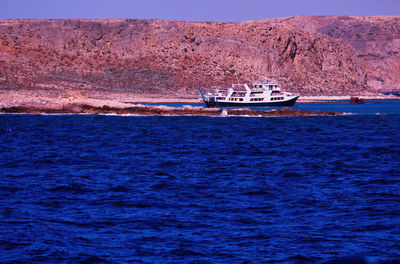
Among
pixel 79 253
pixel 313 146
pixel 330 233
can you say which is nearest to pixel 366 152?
pixel 313 146

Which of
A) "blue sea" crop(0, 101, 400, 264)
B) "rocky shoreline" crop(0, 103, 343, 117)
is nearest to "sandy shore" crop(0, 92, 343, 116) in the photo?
"rocky shoreline" crop(0, 103, 343, 117)

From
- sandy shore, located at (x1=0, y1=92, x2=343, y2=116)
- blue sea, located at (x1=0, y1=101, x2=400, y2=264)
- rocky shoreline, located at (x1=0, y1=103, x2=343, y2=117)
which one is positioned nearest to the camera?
blue sea, located at (x1=0, y1=101, x2=400, y2=264)

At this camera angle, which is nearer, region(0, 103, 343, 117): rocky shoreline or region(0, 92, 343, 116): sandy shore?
region(0, 103, 343, 117): rocky shoreline

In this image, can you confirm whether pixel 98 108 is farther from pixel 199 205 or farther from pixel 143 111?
pixel 199 205

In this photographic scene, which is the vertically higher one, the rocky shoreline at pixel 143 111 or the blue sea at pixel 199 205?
the rocky shoreline at pixel 143 111

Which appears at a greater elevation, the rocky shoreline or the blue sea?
the rocky shoreline

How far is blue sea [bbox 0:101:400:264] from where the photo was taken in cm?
1700

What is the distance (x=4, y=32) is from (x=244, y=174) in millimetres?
174682

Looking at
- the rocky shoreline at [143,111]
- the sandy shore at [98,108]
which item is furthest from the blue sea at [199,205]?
the sandy shore at [98,108]

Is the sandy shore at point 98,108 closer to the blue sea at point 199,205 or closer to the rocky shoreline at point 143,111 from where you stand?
the rocky shoreline at point 143,111

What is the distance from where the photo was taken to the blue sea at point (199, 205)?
17.0 m

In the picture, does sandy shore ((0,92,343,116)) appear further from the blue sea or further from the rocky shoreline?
the blue sea

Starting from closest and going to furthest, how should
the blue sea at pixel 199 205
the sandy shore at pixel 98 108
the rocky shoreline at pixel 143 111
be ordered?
the blue sea at pixel 199 205 < the rocky shoreline at pixel 143 111 < the sandy shore at pixel 98 108

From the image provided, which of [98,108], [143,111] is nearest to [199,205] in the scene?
[143,111]
